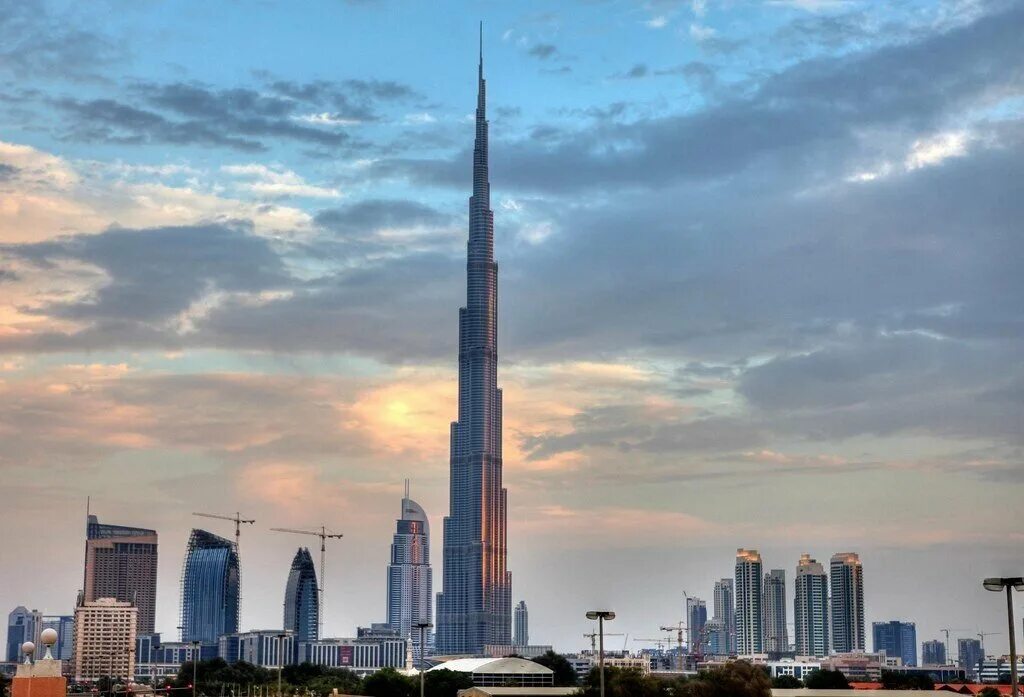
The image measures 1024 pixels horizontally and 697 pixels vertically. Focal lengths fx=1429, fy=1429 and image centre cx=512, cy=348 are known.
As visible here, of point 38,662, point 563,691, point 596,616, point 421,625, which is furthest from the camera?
point 563,691

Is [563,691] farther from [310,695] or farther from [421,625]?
[421,625]

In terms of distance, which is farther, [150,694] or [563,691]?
[563,691]

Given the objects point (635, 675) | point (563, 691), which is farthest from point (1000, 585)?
point (563, 691)

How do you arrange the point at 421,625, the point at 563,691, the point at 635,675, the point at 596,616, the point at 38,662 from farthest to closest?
the point at 563,691 → the point at 635,675 → the point at 421,625 → the point at 596,616 → the point at 38,662

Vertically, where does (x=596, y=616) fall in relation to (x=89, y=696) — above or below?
above

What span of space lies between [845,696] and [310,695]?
68.0 metres

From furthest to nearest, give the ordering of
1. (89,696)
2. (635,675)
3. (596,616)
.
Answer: (89,696) < (635,675) < (596,616)

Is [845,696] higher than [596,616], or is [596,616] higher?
[596,616]

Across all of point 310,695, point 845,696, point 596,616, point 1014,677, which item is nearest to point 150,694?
point 310,695

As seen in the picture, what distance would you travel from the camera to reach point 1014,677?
58.2 m

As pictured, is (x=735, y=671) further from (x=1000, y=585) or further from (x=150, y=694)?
(x=150, y=694)

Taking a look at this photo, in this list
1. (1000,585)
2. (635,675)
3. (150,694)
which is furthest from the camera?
(150,694)

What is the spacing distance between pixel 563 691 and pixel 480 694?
3268cm

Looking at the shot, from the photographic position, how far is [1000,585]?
2183 inches
